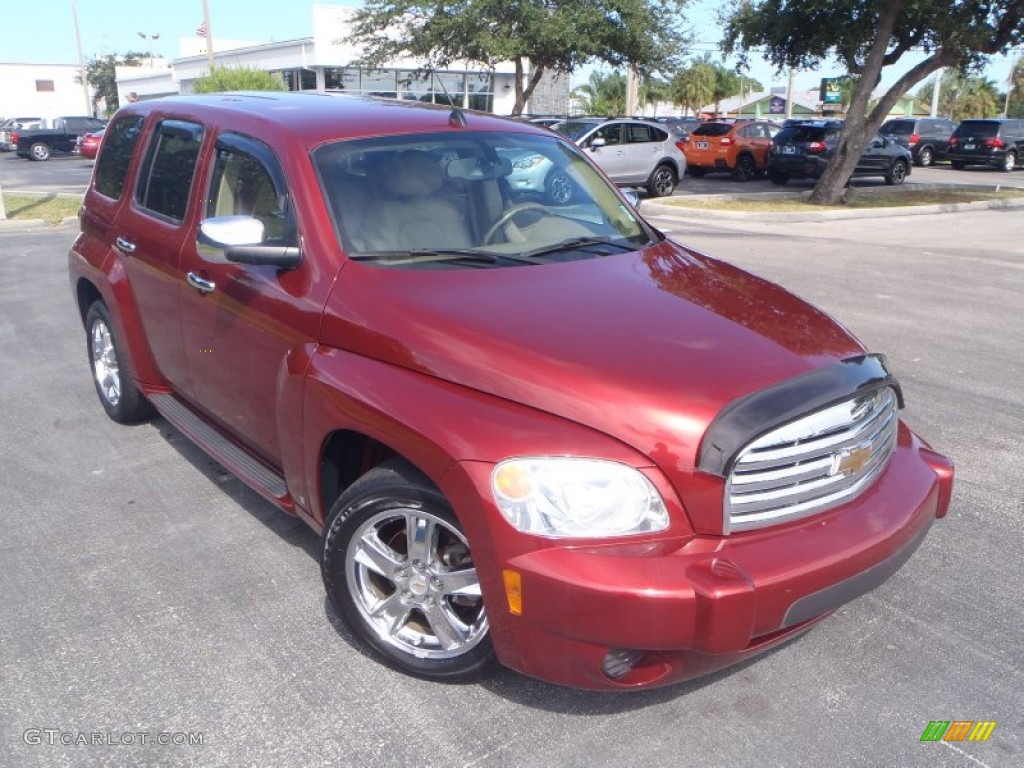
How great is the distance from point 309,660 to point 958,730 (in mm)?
2132

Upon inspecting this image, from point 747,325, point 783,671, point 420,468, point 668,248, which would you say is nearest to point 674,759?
point 783,671

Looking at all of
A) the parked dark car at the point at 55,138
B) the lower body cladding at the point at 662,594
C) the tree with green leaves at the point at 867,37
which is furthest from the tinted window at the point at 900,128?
the lower body cladding at the point at 662,594

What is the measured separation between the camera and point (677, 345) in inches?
116

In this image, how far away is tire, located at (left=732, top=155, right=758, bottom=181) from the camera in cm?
2589

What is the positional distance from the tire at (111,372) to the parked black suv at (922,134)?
32.0 m

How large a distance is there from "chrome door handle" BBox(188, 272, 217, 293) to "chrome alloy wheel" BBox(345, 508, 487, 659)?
1.46 meters

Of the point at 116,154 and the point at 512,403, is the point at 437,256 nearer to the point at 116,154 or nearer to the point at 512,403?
the point at 512,403

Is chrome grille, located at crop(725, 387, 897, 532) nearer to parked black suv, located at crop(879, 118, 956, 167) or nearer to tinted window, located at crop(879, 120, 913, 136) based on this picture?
parked black suv, located at crop(879, 118, 956, 167)

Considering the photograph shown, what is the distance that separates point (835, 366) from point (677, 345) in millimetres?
523

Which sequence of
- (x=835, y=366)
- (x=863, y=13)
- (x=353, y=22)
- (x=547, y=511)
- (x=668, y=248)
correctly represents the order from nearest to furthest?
(x=547, y=511)
(x=835, y=366)
(x=668, y=248)
(x=863, y=13)
(x=353, y=22)

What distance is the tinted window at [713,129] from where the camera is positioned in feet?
84.8

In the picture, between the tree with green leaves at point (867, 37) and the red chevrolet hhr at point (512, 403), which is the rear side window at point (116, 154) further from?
the tree with green leaves at point (867, 37)

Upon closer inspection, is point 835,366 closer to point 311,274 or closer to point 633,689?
point 633,689

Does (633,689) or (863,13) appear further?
(863,13)
